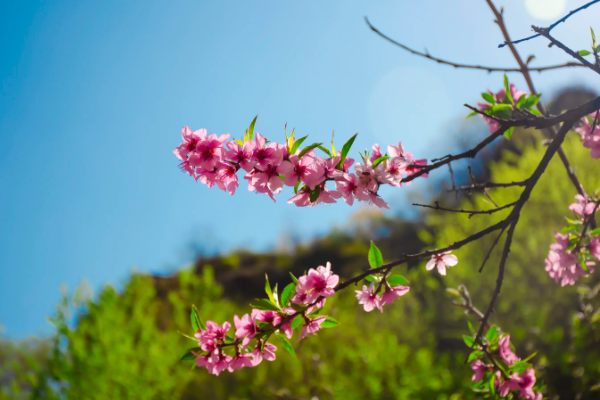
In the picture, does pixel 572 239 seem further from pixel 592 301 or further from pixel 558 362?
pixel 592 301

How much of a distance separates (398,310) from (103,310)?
3475mm

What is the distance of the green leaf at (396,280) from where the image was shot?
1.21m

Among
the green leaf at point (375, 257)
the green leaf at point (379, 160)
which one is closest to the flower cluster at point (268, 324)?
the green leaf at point (375, 257)

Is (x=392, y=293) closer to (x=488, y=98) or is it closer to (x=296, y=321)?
(x=296, y=321)

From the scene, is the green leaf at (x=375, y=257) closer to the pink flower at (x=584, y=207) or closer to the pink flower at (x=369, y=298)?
the pink flower at (x=369, y=298)

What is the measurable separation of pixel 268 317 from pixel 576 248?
1.41 m

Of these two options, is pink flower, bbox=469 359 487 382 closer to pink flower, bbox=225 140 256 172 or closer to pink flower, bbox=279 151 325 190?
Answer: pink flower, bbox=279 151 325 190

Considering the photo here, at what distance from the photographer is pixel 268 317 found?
1.17 m

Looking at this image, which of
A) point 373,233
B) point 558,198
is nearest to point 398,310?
point 558,198

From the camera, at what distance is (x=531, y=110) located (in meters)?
1.52

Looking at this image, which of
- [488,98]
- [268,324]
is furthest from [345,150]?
[488,98]

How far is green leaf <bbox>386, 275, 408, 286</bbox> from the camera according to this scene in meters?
1.21

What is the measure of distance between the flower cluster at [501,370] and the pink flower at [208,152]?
46.2 inches

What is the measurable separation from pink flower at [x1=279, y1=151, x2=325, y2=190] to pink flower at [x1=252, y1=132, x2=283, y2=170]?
1.2 inches
